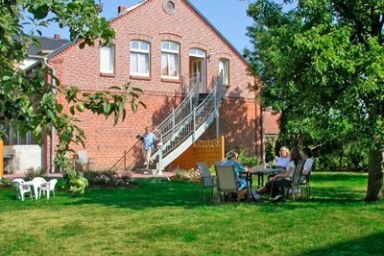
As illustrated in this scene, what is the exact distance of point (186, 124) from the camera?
26.2 metres

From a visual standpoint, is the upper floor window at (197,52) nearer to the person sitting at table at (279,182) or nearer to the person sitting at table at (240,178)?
the person sitting at table at (279,182)

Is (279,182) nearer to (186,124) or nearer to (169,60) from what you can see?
(186,124)

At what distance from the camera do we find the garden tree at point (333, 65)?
10672 mm

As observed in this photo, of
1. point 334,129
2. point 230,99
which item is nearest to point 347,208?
point 334,129

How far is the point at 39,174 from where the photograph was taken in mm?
19891

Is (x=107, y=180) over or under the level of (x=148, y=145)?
under

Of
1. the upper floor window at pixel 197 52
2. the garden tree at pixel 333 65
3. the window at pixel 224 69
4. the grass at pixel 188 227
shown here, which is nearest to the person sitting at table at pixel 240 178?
the grass at pixel 188 227

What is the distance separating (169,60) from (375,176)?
16.2 m

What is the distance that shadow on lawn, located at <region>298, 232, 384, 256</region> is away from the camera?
7554mm

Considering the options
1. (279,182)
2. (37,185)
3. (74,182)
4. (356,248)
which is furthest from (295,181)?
(74,182)

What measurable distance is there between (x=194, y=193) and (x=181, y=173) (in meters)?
5.36

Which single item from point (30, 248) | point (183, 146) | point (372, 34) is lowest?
point (30, 248)

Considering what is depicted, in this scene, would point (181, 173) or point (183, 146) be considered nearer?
point (181, 173)

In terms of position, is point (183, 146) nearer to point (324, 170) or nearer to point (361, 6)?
point (324, 170)
